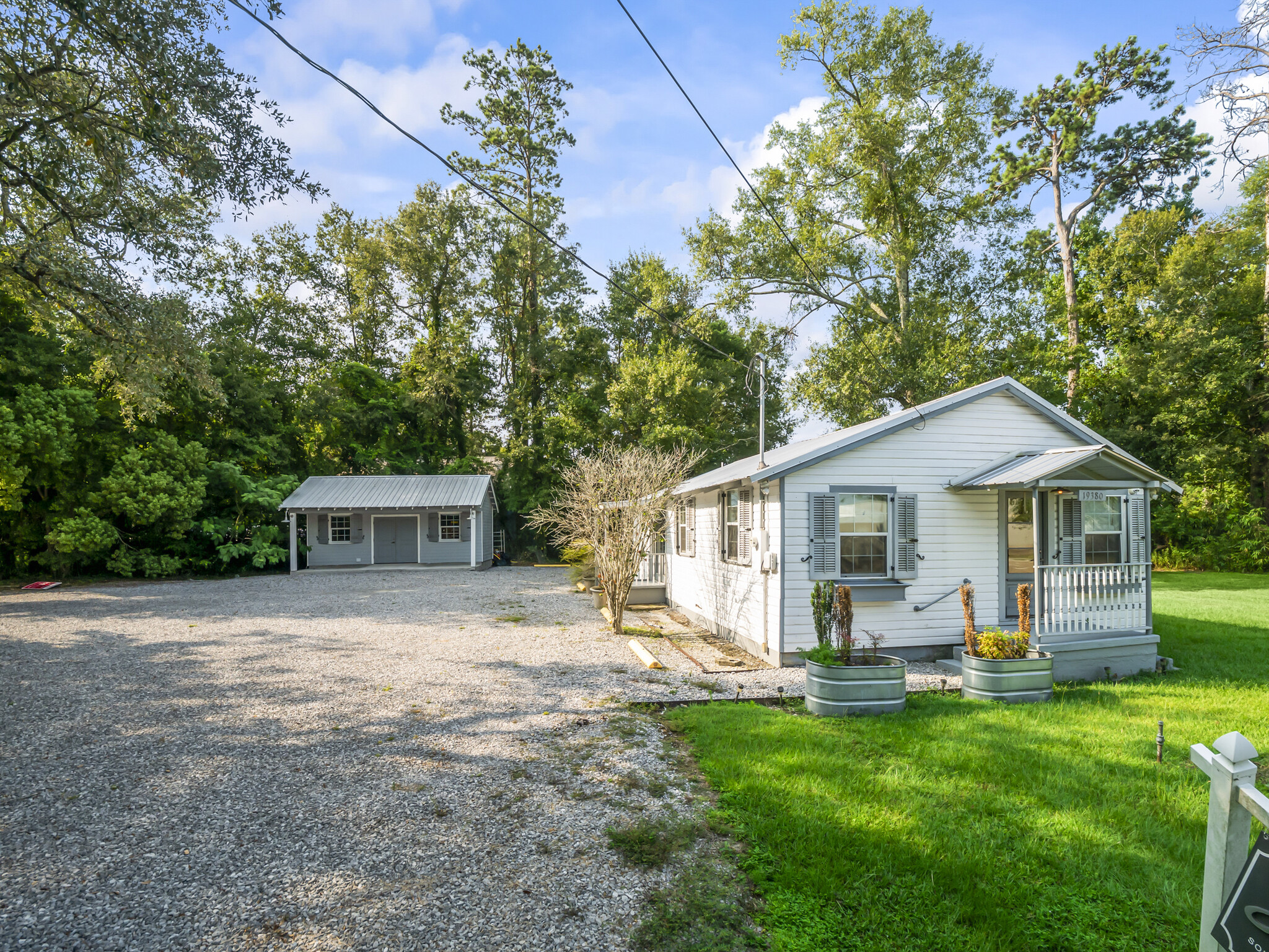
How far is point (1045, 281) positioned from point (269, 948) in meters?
28.4

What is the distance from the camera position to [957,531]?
9086 mm

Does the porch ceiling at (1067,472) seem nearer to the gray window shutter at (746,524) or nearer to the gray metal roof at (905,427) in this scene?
the gray metal roof at (905,427)

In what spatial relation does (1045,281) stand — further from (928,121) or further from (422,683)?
(422,683)

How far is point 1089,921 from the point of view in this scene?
3.13 metres

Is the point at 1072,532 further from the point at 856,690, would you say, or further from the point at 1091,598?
the point at 856,690

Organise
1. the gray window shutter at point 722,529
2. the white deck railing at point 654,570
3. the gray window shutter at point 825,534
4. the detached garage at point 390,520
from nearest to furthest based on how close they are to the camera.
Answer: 1. the gray window shutter at point 825,534
2. the gray window shutter at point 722,529
3. the white deck railing at point 654,570
4. the detached garage at point 390,520

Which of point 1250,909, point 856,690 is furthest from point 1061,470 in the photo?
point 1250,909

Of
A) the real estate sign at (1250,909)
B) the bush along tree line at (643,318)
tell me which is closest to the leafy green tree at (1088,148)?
the bush along tree line at (643,318)

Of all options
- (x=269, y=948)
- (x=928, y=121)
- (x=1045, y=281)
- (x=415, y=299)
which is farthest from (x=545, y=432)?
(x=269, y=948)

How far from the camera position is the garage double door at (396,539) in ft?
80.3

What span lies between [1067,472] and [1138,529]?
1800 mm

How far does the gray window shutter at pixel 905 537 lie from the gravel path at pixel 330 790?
232cm

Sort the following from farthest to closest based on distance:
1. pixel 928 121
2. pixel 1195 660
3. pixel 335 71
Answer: pixel 928 121 < pixel 1195 660 < pixel 335 71

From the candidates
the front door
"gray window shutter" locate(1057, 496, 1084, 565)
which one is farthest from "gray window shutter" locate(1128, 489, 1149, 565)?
the front door
